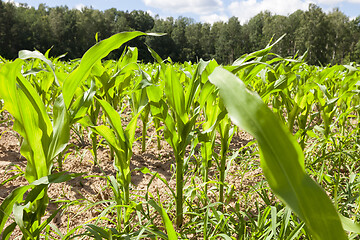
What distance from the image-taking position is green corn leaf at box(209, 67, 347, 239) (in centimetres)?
33

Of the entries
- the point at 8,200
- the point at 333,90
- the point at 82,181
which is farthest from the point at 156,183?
the point at 333,90

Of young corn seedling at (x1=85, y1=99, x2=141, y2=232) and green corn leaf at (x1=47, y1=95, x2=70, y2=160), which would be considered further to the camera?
young corn seedling at (x1=85, y1=99, x2=141, y2=232)

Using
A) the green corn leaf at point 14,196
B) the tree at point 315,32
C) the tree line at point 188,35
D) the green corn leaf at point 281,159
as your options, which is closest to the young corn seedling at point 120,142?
the green corn leaf at point 14,196

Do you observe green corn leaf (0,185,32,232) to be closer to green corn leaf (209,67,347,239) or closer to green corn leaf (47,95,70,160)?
green corn leaf (47,95,70,160)

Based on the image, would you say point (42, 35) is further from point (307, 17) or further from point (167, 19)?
point (307, 17)

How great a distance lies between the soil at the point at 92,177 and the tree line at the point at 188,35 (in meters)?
26.4

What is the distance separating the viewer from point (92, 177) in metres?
1.72

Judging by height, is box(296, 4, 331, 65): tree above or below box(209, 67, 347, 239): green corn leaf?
above

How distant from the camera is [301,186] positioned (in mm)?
348

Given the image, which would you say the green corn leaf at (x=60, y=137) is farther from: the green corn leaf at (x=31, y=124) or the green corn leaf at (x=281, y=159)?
the green corn leaf at (x=281, y=159)

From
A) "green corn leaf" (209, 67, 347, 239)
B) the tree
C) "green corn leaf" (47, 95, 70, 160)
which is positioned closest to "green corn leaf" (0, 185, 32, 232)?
"green corn leaf" (47, 95, 70, 160)

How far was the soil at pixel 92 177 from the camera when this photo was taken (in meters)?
1.34

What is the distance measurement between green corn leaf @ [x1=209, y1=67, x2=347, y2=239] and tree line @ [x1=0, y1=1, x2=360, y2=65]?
27.8 m

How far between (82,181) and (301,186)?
1.51 m
